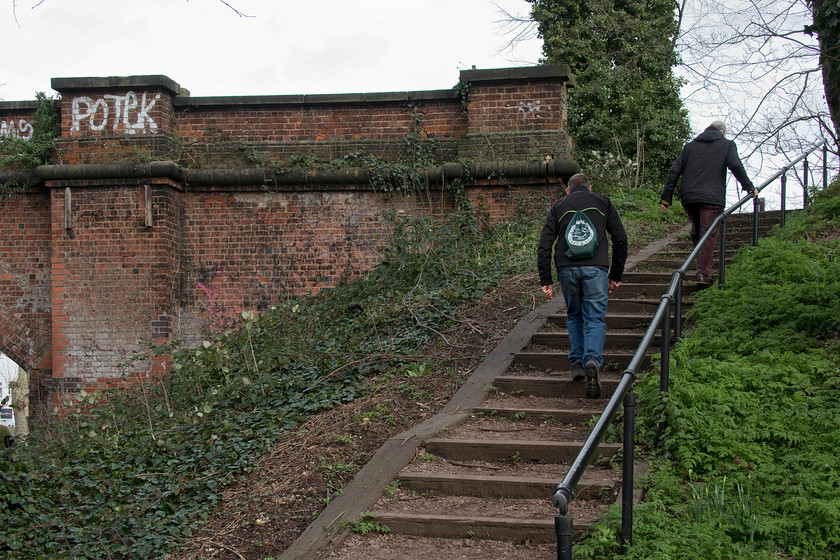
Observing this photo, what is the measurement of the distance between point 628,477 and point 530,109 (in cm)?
785

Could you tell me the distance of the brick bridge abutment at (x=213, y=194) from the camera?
10703 mm

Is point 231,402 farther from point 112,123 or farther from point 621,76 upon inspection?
point 621,76

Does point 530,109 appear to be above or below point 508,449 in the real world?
above

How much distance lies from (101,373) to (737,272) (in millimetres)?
8310

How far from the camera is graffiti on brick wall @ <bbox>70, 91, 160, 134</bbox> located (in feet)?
36.1

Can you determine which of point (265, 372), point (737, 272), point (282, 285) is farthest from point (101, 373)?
point (737, 272)

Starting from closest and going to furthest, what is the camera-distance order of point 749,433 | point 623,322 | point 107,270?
point 749,433, point 623,322, point 107,270

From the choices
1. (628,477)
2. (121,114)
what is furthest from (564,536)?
(121,114)

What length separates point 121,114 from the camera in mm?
11000

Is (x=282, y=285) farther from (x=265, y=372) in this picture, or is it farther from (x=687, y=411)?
(x=687, y=411)

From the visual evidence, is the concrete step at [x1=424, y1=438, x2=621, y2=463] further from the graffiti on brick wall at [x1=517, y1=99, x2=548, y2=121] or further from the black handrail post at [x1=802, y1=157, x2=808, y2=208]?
the black handrail post at [x1=802, y1=157, x2=808, y2=208]

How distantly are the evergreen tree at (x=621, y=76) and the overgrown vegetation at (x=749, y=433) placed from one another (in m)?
10.8

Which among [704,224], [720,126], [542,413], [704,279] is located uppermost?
[720,126]

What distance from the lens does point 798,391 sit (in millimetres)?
5020
